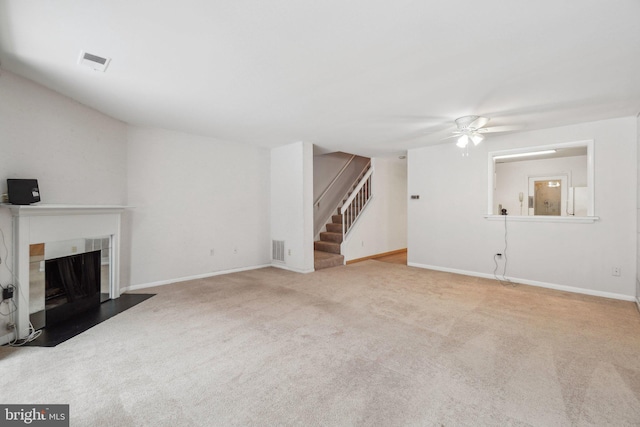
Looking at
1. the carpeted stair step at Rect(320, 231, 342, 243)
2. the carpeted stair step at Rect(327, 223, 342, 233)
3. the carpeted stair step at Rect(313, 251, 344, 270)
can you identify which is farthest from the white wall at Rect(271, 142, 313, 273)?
the carpeted stair step at Rect(327, 223, 342, 233)

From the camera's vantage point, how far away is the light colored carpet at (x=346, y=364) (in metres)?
1.66

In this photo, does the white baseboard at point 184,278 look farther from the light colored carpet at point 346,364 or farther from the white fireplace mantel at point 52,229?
the light colored carpet at point 346,364

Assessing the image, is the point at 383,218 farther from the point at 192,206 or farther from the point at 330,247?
the point at 192,206

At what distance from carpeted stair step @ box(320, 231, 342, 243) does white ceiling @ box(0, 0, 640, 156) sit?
314cm

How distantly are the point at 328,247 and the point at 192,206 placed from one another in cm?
302

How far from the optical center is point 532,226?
14.4ft

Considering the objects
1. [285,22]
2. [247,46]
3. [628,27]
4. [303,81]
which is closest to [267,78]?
[303,81]

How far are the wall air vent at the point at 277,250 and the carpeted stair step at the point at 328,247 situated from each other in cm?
117

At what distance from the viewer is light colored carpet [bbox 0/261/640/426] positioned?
1656mm

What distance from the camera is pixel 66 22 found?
182cm

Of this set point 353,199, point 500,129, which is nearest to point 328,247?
point 353,199

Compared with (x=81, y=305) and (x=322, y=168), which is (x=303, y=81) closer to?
(x=81, y=305)

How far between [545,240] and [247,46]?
16.2ft

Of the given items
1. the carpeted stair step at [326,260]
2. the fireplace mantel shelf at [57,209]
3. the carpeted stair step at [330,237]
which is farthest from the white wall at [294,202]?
the fireplace mantel shelf at [57,209]
